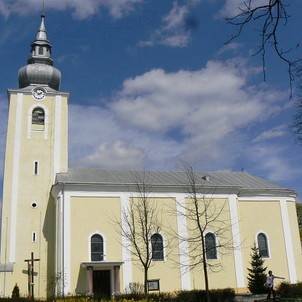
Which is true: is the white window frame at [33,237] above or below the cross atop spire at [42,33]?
below

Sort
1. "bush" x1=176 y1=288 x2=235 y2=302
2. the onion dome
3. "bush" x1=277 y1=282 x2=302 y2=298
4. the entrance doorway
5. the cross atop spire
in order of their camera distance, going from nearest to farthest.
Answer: "bush" x1=176 y1=288 x2=235 y2=302, "bush" x1=277 y1=282 x2=302 y2=298, the entrance doorway, the onion dome, the cross atop spire

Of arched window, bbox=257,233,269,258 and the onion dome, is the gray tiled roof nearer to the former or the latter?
arched window, bbox=257,233,269,258

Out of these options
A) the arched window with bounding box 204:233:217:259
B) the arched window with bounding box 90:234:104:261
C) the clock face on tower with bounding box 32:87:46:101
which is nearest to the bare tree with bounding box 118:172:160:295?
the arched window with bounding box 90:234:104:261

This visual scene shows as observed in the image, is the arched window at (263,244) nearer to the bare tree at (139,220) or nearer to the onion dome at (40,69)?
the bare tree at (139,220)

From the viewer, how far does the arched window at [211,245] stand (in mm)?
32719

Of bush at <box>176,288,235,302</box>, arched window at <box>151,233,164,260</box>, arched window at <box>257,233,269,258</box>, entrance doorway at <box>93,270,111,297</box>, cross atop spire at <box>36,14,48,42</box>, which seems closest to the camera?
bush at <box>176,288,235,302</box>

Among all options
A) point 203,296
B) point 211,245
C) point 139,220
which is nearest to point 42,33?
point 139,220

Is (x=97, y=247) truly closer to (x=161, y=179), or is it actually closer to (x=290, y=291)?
(x=161, y=179)

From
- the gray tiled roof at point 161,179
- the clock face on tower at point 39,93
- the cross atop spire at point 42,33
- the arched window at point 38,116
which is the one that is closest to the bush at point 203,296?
the gray tiled roof at point 161,179

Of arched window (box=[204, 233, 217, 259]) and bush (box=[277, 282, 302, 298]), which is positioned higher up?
arched window (box=[204, 233, 217, 259])

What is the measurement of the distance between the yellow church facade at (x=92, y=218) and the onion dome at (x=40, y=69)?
0.08 meters

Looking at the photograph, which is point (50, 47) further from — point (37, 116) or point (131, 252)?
point (131, 252)

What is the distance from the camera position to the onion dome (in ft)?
119

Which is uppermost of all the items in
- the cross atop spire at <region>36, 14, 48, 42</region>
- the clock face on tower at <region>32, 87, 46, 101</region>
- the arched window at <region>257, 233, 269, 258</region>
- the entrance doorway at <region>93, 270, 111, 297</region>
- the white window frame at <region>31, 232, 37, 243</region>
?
the cross atop spire at <region>36, 14, 48, 42</region>
